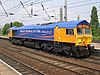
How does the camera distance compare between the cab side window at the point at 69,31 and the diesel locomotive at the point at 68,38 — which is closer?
the diesel locomotive at the point at 68,38

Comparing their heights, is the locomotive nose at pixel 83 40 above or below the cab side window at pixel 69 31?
below

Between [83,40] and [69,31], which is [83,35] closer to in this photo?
[83,40]

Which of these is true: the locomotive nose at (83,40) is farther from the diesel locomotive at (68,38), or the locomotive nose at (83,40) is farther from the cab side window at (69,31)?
the cab side window at (69,31)

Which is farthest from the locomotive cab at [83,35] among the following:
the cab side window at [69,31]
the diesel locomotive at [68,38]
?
the cab side window at [69,31]

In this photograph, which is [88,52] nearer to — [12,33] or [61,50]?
[61,50]

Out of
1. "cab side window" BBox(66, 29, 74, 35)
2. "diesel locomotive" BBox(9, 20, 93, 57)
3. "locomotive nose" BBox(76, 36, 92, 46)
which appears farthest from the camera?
"cab side window" BBox(66, 29, 74, 35)

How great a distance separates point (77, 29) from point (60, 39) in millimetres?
2216

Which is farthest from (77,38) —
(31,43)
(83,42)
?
(31,43)

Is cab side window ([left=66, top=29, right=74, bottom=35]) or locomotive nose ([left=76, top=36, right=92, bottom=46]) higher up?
cab side window ([left=66, top=29, right=74, bottom=35])

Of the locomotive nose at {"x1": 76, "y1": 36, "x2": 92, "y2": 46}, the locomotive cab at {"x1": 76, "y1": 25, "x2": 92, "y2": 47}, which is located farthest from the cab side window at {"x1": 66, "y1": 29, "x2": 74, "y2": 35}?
the locomotive nose at {"x1": 76, "y1": 36, "x2": 92, "y2": 46}

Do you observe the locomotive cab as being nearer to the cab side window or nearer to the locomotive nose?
the locomotive nose

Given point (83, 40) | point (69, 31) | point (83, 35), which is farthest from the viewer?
point (69, 31)

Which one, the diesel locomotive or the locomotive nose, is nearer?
the locomotive nose

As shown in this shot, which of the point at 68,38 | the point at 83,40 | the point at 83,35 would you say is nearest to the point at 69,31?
the point at 68,38
